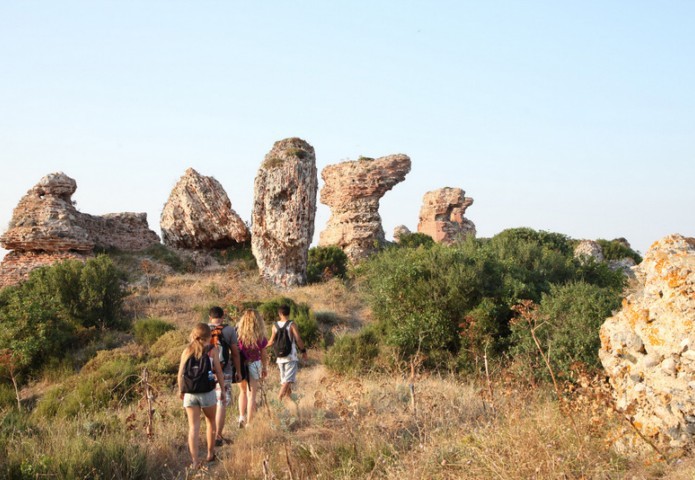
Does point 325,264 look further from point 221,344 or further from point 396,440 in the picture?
point 396,440

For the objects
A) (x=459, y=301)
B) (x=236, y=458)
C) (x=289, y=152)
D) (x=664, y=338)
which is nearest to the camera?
(x=664, y=338)

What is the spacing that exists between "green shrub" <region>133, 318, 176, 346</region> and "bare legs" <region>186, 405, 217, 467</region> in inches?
324

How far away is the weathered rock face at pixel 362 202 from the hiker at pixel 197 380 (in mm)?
21081

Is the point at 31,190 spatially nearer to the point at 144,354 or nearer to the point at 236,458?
the point at 144,354

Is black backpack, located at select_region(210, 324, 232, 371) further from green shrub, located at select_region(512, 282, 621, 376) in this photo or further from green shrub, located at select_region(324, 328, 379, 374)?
green shrub, located at select_region(512, 282, 621, 376)

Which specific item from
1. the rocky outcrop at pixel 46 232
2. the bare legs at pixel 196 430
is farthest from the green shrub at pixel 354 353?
the rocky outcrop at pixel 46 232

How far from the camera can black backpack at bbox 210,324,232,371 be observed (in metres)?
6.95

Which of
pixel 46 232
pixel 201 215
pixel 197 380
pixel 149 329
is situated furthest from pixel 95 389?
pixel 201 215

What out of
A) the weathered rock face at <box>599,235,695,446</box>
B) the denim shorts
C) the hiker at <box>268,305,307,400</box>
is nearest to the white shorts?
the hiker at <box>268,305,307,400</box>

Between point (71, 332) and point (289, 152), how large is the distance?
32.4 ft

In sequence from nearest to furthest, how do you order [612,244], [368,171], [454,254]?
[454,254] < [368,171] < [612,244]

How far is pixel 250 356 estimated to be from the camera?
7473 mm

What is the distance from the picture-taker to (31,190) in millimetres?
21281

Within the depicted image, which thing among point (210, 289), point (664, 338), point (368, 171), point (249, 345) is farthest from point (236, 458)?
point (368, 171)
